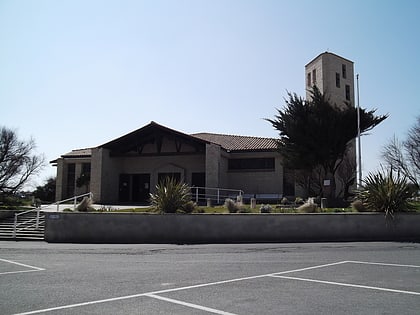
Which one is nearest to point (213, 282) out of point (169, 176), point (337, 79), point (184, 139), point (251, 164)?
point (184, 139)

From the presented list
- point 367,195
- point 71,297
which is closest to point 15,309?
point 71,297

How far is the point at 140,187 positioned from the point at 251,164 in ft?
33.8

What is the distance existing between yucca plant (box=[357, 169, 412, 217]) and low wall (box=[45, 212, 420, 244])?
0.59m

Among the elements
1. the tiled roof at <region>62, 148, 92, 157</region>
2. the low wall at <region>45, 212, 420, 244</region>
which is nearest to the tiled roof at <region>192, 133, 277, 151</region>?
the tiled roof at <region>62, 148, 92, 157</region>

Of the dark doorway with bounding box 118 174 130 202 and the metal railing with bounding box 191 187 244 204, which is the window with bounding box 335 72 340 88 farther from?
the dark doorway with bounding box 118 174 130 202

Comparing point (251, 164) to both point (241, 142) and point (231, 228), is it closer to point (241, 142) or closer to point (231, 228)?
point (241, 142)

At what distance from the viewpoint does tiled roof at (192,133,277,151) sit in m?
34.2

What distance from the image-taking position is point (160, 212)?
1867 cm

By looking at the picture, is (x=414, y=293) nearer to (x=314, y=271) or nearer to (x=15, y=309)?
(x=314, y=271)

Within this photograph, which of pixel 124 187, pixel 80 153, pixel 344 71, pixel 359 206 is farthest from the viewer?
pixel 80 153

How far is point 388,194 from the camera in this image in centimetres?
1844

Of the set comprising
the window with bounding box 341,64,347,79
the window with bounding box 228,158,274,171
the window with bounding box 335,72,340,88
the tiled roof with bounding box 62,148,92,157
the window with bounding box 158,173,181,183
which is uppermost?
the window with bounding box 341,64,347,79

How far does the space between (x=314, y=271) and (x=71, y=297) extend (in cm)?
528

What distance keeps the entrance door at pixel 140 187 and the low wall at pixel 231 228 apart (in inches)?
727
